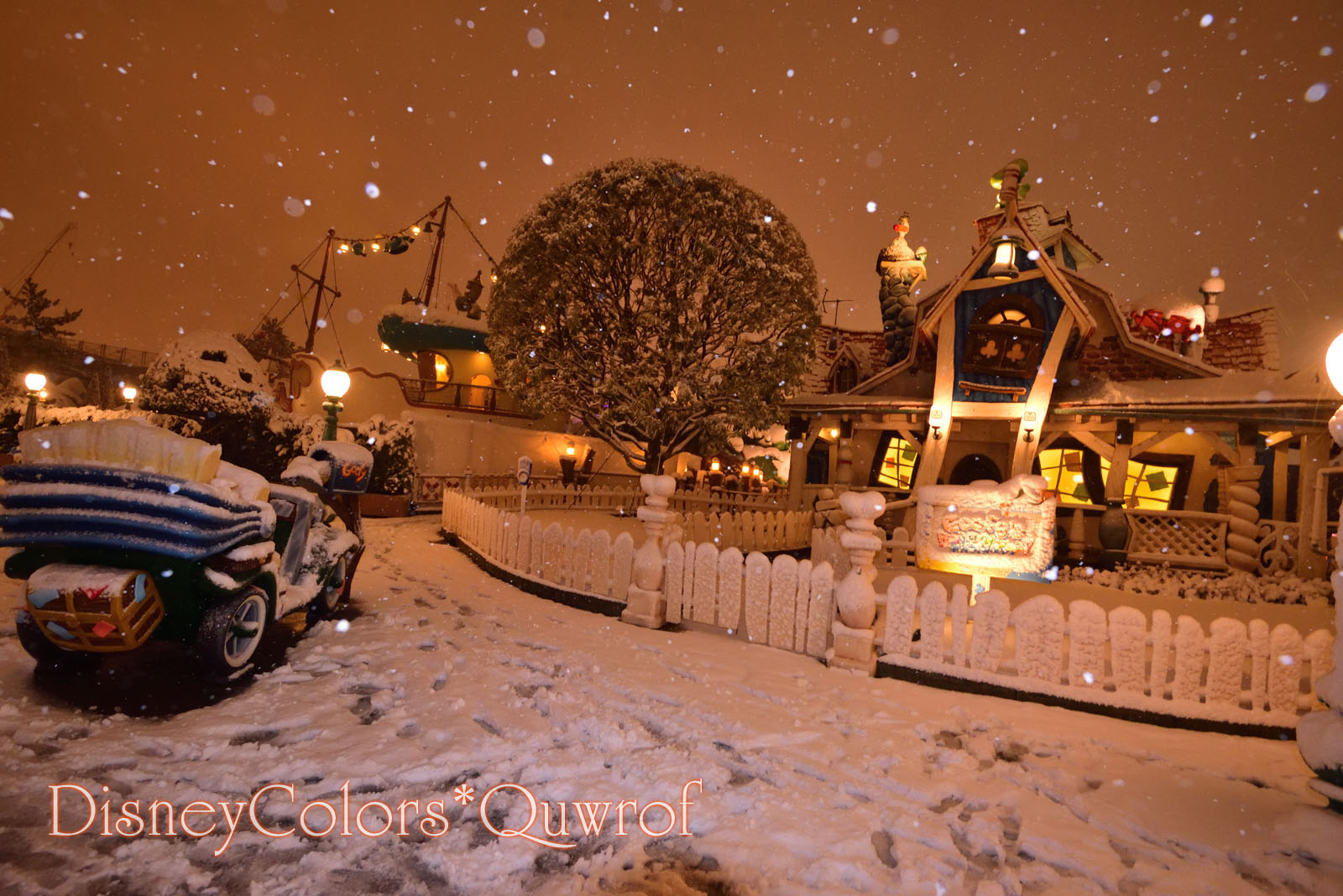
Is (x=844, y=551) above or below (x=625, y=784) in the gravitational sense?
above

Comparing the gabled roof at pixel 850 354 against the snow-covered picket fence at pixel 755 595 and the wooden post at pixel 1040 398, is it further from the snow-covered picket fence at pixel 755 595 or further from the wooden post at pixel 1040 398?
the snow-covered picket fence at pixel 755 595

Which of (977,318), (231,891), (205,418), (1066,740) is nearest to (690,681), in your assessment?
(1066,740)

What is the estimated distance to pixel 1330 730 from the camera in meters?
2.74

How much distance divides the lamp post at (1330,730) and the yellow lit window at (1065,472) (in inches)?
504

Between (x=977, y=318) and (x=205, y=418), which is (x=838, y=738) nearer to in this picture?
(x=977, y=318)

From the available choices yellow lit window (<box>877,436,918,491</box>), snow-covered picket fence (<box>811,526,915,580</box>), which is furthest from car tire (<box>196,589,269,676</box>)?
yellow lit window (<box>877,436,918,491</box>)

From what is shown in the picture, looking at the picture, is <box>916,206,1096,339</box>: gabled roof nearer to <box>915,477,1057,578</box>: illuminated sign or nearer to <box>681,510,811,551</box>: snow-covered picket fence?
<box>681,510,811,551</box>: snow-covered picket fence

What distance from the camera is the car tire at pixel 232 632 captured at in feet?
11.9

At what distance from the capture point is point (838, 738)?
359 cm

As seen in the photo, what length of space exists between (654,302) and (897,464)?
9364 millimetres

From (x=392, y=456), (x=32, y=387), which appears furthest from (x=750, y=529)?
(x=32, y=387)

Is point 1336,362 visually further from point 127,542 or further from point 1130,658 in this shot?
point 127,542

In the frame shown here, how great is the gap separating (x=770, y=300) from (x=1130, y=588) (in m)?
8.23

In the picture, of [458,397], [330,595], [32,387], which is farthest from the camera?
[458,397]
